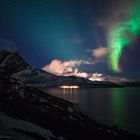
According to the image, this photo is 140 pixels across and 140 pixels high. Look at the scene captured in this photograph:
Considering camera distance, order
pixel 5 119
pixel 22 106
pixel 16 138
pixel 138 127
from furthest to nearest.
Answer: pixel 138 127, pixel 22 106, pixel 5 119, pixel 16 138

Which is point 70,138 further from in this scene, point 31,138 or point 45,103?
point 45,103

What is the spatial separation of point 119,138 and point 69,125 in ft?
52.6

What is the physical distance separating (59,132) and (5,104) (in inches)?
707

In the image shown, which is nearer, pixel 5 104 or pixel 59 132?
pixel 59 132

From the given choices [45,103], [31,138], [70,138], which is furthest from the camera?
[45,103]

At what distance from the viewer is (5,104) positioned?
2462 inches

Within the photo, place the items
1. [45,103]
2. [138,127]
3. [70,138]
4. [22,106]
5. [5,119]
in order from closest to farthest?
1. [5,119]
2. [70,138]
3. [22,106]
4. [45,103]
5. [138,127]

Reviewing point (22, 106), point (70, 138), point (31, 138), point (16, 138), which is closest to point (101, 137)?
point (70, 138)

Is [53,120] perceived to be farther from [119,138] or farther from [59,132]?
[119,138]

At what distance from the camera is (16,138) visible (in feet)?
110

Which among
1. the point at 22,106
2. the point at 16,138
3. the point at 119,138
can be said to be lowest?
the point at 119,138

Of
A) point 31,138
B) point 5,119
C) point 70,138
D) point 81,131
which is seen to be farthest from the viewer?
point 81,131

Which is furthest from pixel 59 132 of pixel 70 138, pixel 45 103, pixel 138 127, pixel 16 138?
pixel 138 127

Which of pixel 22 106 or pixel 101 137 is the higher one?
pixel 22 106
